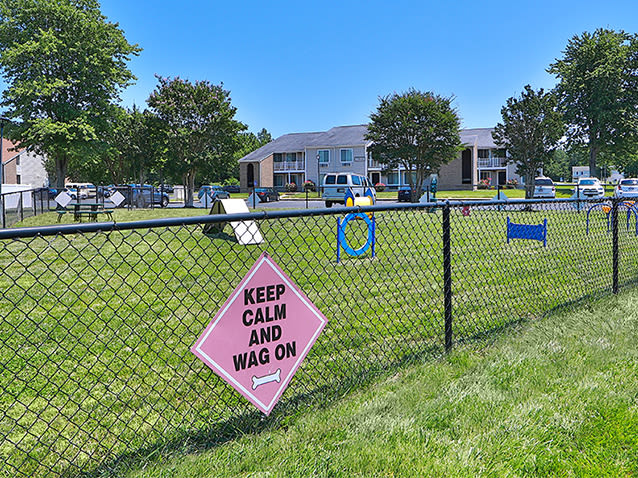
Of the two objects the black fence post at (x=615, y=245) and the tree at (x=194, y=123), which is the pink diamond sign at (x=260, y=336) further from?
the tree at (x=194, y=123)

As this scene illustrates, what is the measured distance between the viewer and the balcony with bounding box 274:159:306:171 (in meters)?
56.6

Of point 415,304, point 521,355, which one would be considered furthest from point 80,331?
point 521,355

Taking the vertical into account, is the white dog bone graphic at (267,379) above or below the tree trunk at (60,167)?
below

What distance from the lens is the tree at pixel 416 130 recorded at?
30.4m

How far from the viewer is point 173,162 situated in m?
33.1

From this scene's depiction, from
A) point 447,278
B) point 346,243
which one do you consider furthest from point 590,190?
point 447,278

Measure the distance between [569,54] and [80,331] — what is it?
166ft

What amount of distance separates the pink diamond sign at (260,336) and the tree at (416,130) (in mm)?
28595

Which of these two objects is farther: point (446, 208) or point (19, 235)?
point (446, 208)

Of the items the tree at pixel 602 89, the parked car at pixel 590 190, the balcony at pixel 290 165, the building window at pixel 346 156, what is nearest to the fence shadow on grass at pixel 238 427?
the parked car at pixel 590 190

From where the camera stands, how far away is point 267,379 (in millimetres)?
2887

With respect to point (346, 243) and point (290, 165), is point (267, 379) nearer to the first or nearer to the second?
point (346, 243)

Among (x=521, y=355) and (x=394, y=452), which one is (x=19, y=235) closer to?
(x=394, y=452)

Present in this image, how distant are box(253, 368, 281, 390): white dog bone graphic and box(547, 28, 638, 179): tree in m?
47.4
